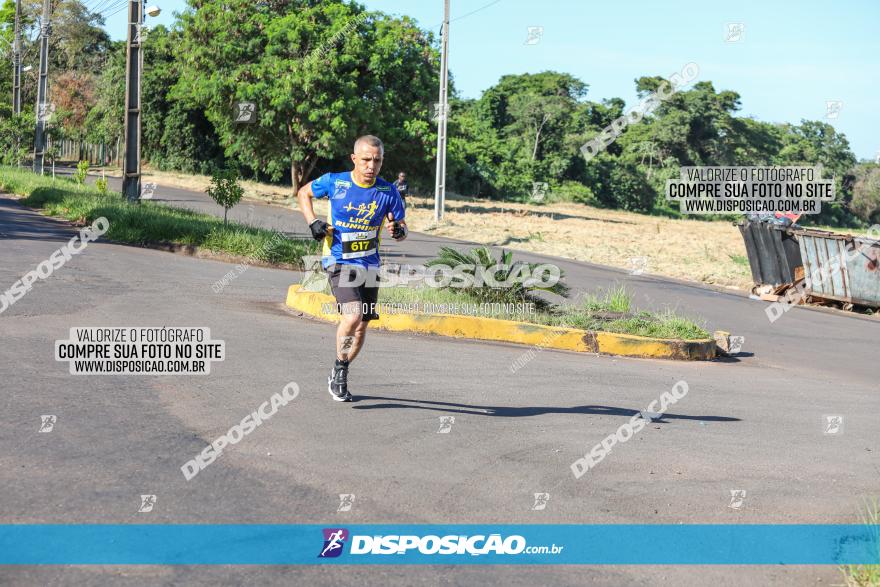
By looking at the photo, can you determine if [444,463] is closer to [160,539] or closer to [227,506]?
[227,506]

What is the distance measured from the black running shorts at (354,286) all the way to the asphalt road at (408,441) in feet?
2.45

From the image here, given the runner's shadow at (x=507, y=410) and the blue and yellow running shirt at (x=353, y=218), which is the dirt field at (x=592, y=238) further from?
the blue and yellow running shirt at (x=353, y=218)

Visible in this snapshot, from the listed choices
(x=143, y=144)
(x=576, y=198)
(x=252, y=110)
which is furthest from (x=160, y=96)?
(x=576, y=198)

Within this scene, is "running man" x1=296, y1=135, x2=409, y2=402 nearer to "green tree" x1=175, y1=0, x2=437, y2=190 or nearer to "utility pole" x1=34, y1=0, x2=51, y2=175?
"utility pole" x1=34, y1=0, x2=51, y2=175

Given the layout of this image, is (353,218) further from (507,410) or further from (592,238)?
(592,238)

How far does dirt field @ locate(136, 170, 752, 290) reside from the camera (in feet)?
79.7

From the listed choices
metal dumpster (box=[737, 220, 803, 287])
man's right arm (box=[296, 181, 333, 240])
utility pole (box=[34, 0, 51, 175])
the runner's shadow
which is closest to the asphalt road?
the runner's shadow

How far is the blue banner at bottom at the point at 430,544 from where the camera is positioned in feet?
13.2

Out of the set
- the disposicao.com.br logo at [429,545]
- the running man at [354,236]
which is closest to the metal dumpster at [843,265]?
the running man at [354,236]

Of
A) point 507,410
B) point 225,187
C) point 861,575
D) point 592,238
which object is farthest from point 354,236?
point 592,238

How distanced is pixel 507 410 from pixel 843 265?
1274 cm

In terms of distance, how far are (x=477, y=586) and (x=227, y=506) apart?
1390 mm

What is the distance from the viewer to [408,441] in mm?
6043

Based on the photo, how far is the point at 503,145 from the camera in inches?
2525
